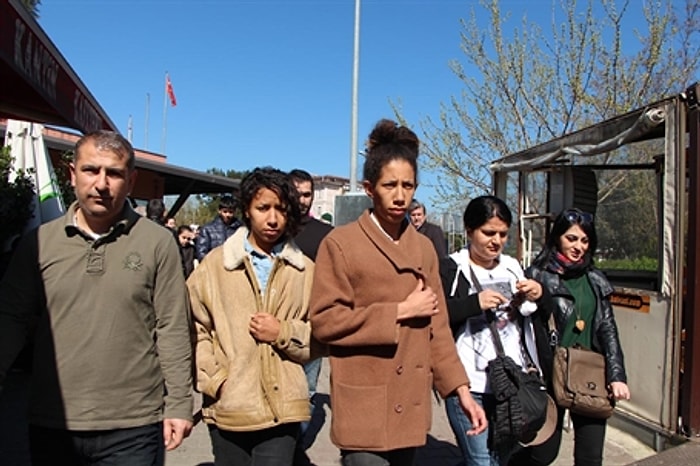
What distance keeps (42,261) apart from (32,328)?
0.32 metres

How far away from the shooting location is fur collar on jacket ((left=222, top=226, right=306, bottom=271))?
2.61 metres

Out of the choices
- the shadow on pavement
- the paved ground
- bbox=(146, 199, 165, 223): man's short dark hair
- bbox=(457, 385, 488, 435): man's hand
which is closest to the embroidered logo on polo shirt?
bbox=(457, 385, 488, 435): man's hand

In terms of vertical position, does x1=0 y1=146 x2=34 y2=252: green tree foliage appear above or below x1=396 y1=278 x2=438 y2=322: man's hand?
above

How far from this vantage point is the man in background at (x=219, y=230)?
6.25 meters

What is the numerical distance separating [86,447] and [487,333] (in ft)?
6.46

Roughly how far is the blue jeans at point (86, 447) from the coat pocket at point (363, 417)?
0.80 metres

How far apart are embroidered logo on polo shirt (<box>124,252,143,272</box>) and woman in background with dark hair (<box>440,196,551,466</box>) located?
5.02ft

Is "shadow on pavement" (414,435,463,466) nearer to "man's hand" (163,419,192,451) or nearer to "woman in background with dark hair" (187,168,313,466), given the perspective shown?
"woman in background with dark hair" (187,168,313,466)

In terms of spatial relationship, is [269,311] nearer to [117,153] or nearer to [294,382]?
[294,382]

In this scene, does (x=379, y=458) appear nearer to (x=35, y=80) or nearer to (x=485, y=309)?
(x=485, y=309)

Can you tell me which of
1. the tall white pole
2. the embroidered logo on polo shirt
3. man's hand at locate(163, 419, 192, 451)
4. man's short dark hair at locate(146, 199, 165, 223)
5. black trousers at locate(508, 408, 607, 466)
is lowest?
black trousers at locate(508, 408, 607, 466)

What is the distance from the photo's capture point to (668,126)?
4715 mm

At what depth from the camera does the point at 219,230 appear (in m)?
6.34

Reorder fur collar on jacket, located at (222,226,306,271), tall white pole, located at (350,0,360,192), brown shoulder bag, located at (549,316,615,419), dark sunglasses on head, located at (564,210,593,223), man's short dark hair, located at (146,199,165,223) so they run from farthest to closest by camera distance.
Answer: tall white pole, located at (350,0,360,192) < man's short dark hair, located at (146,199,165,223) < dark sunglasses on head, located at (564,210,593,223) < brown shoulder bag, located at (549,316,615,419) < fur collar on jacket, located at (222,226,306,271)
